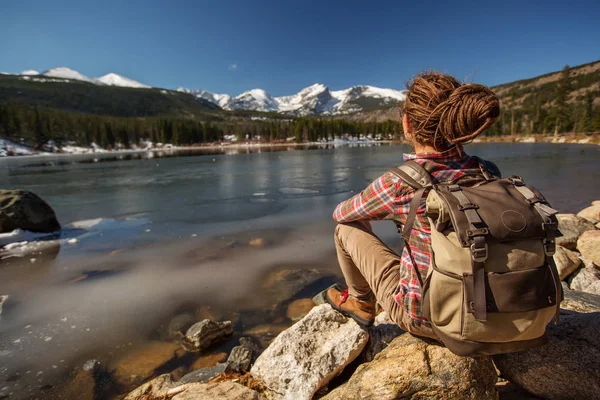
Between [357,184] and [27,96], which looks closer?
[357,184]

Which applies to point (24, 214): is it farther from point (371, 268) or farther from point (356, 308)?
point (371, 268)

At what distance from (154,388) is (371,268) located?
10.1 ft

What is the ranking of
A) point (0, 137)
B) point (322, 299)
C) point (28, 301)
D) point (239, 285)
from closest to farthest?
point (322, 299)
point (28, 301)
point (239, 285)
point (0, 137)

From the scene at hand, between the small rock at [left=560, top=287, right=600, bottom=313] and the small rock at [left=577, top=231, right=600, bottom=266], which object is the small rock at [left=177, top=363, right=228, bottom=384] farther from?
the small rock at [left=577, top=231, right=600, bottom=266]

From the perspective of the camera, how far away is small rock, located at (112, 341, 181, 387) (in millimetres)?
4379

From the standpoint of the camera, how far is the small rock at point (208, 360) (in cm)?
461

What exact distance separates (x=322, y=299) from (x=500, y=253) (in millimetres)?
4342

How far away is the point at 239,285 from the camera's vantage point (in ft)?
21.9

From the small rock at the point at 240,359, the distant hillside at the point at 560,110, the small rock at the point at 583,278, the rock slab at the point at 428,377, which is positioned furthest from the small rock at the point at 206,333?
the distant hillside at the point at 560,110

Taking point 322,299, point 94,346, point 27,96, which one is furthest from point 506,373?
point 27,96

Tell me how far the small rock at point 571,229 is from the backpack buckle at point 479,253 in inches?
279

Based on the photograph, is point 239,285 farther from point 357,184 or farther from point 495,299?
point 357,184

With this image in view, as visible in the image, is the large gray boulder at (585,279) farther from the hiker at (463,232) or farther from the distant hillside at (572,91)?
the distant hillside at (572,91)

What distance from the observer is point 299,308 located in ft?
19.2
